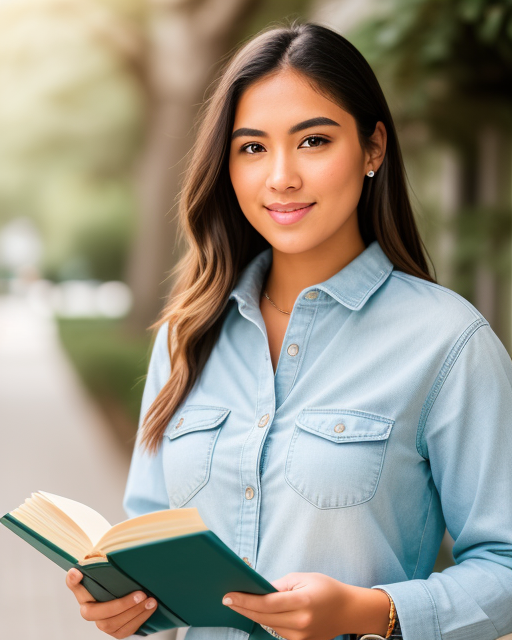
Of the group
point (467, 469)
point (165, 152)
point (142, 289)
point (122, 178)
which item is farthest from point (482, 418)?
point (122, 178)

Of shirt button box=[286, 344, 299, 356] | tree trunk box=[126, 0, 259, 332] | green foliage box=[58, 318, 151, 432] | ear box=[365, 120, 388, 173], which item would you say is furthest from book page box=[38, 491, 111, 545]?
tree trunk box=[126, 0, 259, 332]

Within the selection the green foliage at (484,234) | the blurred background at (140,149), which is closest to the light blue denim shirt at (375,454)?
the blurred background at (140,149)

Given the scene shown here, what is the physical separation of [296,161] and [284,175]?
47mm

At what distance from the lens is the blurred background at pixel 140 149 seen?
14.0ft

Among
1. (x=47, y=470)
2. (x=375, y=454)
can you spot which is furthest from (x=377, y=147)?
(x=47, y=470)

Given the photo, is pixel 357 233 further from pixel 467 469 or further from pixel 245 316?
pixel 467 469

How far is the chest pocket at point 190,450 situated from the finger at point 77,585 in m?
0.28

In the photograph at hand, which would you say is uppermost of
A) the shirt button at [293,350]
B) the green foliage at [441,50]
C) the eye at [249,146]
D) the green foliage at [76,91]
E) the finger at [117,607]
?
the green foliage at [76,91]

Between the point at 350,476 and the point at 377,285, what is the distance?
0.44m

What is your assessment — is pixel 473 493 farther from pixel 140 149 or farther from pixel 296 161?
pixel 140 149

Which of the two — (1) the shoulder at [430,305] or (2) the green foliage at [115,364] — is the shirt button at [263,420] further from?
(2) the green foliage at [115,364]

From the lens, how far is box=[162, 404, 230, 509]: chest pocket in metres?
1.85

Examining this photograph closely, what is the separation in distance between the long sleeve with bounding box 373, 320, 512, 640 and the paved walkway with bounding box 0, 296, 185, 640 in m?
0.84

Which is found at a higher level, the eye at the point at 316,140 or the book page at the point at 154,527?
the eye at the point at 316,140
